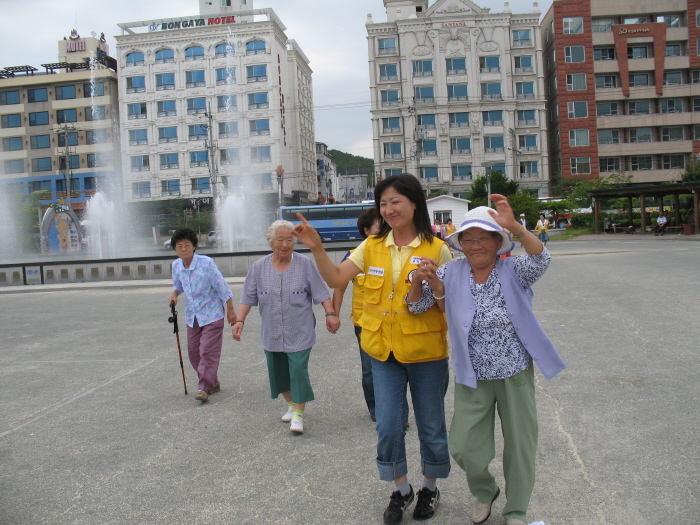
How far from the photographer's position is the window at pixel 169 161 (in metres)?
64.0

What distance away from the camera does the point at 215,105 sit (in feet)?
Answer: 209

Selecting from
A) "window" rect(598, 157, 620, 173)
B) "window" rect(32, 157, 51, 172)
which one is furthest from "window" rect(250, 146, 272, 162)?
"window" rect(598, 157, 620, 173)

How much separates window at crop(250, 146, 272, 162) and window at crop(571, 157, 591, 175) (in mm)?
31133

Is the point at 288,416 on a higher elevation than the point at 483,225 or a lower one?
lower

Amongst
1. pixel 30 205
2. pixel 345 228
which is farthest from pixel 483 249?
pixel 30 205

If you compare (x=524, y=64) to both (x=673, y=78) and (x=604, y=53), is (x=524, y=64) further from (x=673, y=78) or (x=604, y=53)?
(x=673, y=78)

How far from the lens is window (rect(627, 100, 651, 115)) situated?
6206cm

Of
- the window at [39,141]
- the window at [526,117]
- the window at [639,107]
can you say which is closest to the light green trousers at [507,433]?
the window at [526,117]

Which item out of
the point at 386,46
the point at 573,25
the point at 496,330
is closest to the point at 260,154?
the point at 386,46

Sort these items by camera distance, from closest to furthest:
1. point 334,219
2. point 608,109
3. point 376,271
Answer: point 376,271 → point 334,219 → point 608,109

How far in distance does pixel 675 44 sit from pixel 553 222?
25683 millimetres

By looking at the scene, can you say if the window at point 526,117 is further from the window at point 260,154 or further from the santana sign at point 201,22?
the santana sign at point 201,22

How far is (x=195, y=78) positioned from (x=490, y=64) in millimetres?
31002

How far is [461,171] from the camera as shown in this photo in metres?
61.2
